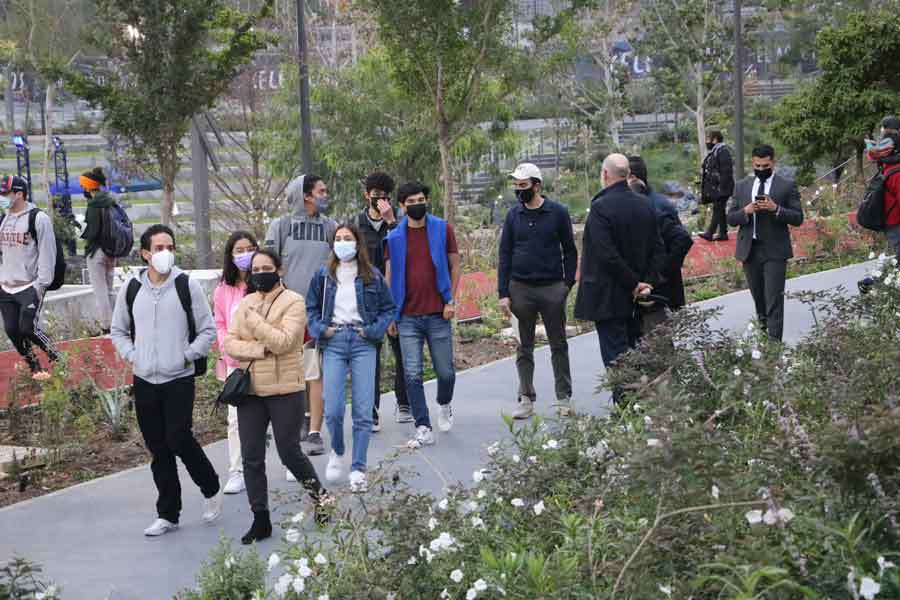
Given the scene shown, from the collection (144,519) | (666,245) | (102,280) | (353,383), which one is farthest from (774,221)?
(102,280)

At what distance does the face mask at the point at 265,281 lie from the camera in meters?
7.61

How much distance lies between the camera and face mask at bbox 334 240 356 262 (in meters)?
8.40

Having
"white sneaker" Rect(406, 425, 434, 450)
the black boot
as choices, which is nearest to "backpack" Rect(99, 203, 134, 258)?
"white sneaker" Rect(406, 425, 434, 450)

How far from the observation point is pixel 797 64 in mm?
55094

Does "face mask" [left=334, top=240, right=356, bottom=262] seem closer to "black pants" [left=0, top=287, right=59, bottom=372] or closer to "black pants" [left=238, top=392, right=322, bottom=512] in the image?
"black pants" [left=238, top=392, right=322, bottom=512]

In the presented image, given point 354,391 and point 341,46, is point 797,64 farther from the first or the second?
point 354,391

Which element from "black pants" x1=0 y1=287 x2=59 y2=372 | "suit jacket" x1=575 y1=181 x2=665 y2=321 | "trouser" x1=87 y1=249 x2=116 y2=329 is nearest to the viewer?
"suit jacket" x1=575 y1=181 x2=665 y2=321

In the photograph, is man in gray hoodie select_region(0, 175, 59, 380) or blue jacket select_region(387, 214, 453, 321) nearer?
blue jacket select_region(387, 214, 453, 321)

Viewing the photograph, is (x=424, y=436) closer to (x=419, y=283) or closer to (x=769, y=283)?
(x=419, y=283)

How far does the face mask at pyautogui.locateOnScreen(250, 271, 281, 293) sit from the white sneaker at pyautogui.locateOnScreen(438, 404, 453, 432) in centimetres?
243

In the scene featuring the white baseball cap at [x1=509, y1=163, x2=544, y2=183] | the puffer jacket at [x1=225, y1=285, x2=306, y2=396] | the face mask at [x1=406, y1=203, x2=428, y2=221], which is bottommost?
the puffer jacket at [x1=225, y1=285, x2=306, y2=396]

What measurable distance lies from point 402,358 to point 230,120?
71.6 ft

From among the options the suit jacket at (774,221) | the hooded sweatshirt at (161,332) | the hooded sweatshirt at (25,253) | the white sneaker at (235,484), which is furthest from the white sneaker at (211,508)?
the suit jacket at (774,221)

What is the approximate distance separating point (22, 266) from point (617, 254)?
16.9 ft
